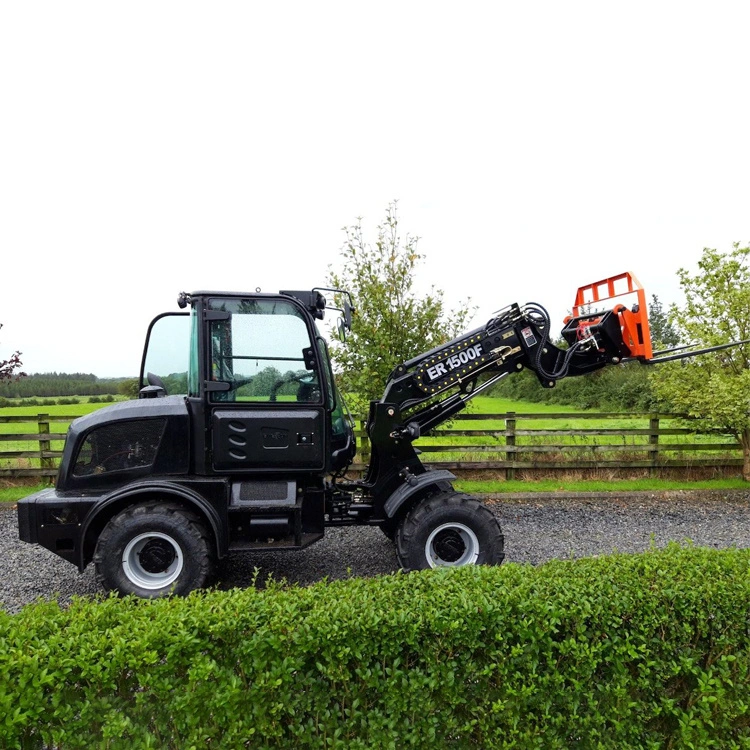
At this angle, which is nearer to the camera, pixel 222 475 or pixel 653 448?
pixel 222 475

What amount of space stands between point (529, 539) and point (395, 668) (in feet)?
15.5

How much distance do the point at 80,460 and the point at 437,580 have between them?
138 inches

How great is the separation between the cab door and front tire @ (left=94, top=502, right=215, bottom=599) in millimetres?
586

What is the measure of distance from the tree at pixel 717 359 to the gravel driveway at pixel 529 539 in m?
1.42

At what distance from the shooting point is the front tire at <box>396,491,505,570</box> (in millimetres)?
4809

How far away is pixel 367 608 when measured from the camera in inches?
96.5

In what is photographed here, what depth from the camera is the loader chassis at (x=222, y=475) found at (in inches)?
Answer: 177

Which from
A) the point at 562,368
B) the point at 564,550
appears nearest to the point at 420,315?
the point at 562,368

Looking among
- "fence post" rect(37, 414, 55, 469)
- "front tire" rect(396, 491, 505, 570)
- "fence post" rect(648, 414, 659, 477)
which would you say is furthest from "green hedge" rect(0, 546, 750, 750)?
"fence post" rect(37, 414, 55, 469)

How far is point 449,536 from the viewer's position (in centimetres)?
493

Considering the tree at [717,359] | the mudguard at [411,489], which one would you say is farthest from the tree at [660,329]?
the mudguard at [411,489]

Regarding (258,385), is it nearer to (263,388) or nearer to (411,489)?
(263,388)

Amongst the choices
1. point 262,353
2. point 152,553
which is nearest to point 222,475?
point 152,553

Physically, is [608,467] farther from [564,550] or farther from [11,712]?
[11,712]
